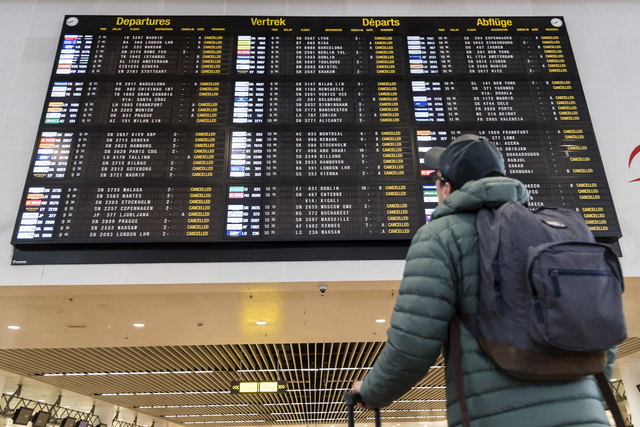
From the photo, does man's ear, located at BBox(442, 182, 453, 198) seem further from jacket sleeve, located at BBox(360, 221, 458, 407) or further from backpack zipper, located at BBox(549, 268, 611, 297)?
backpack zipper, located at BBox(549, 268, 611, 297)

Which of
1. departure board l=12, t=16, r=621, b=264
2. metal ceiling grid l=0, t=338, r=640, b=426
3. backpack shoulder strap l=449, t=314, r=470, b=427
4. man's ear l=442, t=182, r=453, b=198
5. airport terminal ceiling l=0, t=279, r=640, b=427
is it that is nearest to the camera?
backpack shoulder strap l=449, t=314, r=470, b=427

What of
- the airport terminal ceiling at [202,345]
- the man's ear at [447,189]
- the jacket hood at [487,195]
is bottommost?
the jacket hood at [487,195]

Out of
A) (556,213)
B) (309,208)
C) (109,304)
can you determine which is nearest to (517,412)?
(556,213)

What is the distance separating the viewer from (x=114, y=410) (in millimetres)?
17141

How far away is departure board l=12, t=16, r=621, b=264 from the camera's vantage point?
3.61 meters

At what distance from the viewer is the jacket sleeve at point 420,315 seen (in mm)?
1157

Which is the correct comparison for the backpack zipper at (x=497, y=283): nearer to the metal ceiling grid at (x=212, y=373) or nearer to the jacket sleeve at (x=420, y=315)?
the jacket sleeve at (x=420, y=315)

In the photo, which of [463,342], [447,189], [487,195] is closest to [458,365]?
[463,342]

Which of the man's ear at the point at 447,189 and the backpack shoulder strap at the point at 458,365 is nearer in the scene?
the backpack shoulder strap at the point at 458,365

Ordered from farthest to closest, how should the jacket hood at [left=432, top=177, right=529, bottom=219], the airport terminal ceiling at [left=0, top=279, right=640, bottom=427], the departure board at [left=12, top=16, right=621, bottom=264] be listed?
the airport terminal ceiling at [left=0, top=279, right=640, bottom=427], the departure board at [left=12, top=16, right=621, bottom=264], the jacket hood at [left=432, top=177, right=529, bottom=219]

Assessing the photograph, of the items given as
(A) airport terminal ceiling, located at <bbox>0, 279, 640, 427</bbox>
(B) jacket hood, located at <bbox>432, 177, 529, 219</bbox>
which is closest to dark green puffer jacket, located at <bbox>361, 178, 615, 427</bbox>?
(B) jacket hood, located at <bbox>432, 177, 529, 219</bbox>

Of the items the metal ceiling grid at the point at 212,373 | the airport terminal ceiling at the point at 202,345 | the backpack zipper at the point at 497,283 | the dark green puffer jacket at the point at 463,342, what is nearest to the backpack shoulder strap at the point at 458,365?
the dark green puffer jacket at the point at 463,342

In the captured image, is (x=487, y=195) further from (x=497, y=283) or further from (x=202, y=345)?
(x=202, y=345)

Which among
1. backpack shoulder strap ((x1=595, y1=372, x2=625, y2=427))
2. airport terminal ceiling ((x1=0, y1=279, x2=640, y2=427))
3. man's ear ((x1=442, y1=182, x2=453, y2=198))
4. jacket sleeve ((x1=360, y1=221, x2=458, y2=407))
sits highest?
airport terminal ceiling ((x1=0, y1=279, x2=640, y2=427))
